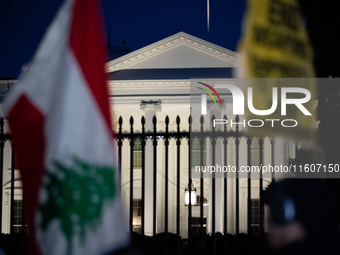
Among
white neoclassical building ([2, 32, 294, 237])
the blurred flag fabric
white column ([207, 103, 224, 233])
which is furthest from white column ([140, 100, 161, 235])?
the blurred flag fabric

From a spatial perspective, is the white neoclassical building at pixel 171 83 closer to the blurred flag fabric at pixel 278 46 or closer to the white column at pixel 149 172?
the white column at pixel 149 172

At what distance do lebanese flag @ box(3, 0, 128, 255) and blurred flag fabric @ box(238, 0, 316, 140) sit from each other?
2636mm

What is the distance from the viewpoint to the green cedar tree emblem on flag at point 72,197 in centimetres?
211

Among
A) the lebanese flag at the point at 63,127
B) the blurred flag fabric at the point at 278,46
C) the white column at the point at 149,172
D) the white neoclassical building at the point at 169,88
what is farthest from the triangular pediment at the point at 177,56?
the lebanese flag at the point at 63,127

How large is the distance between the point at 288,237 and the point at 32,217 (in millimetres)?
2049

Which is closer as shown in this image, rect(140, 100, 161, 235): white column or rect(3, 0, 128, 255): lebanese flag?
rect(3, 0, 128, 255): lebanese flag

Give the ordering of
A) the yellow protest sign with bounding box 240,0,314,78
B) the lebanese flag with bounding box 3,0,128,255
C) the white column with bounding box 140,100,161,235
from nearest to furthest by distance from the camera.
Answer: the lebanese flag with bounding box 3,0,128,255
the yellow protest sign with bounding box 240,0,314,78
the white column with bounding box 140,100,161,235

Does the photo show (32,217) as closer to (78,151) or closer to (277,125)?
(78,151)

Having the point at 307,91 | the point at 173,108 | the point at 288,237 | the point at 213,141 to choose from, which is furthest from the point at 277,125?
the point at 173,108

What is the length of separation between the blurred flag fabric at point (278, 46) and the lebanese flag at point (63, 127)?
8.65 feet

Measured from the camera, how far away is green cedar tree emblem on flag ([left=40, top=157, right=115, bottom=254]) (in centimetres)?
211

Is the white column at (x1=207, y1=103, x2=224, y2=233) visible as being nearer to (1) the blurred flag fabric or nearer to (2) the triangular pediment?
(2) the triangular pediment

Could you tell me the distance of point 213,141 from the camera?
15.6 feet

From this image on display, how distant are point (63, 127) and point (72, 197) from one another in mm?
377
